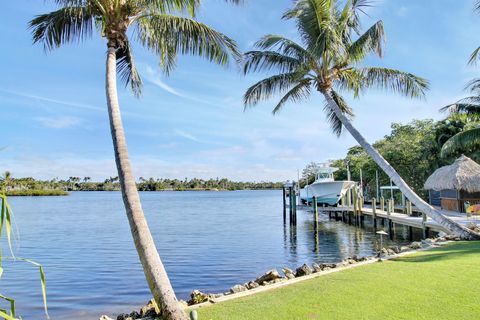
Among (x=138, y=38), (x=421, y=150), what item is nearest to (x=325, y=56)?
(x=138, y=38)

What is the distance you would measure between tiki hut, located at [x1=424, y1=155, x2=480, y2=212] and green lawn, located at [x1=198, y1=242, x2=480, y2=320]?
1498cm

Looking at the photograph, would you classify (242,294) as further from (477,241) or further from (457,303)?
(477,241)

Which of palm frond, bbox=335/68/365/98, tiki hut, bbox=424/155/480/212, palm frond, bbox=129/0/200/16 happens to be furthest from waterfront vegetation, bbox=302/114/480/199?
palm frond, bbox=129/0/200/16

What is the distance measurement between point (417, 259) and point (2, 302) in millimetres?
10839

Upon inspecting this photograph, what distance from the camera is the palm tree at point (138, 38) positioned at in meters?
5.70

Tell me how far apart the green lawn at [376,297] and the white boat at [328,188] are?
90.8ft

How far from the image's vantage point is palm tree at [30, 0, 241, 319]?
570cm

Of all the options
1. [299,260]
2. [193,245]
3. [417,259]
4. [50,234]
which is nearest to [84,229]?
[50,234]

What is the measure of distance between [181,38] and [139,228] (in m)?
4.21

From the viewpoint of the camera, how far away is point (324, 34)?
13.1m

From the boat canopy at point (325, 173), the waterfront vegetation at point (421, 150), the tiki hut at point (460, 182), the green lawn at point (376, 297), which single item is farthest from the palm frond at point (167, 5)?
the boat canopy at point (325, 173)

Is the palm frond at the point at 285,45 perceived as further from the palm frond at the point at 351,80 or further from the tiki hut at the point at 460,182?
the tiki hut at the point at 460,182

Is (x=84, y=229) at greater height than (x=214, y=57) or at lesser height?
lesser

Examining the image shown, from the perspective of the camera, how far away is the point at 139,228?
579cm
